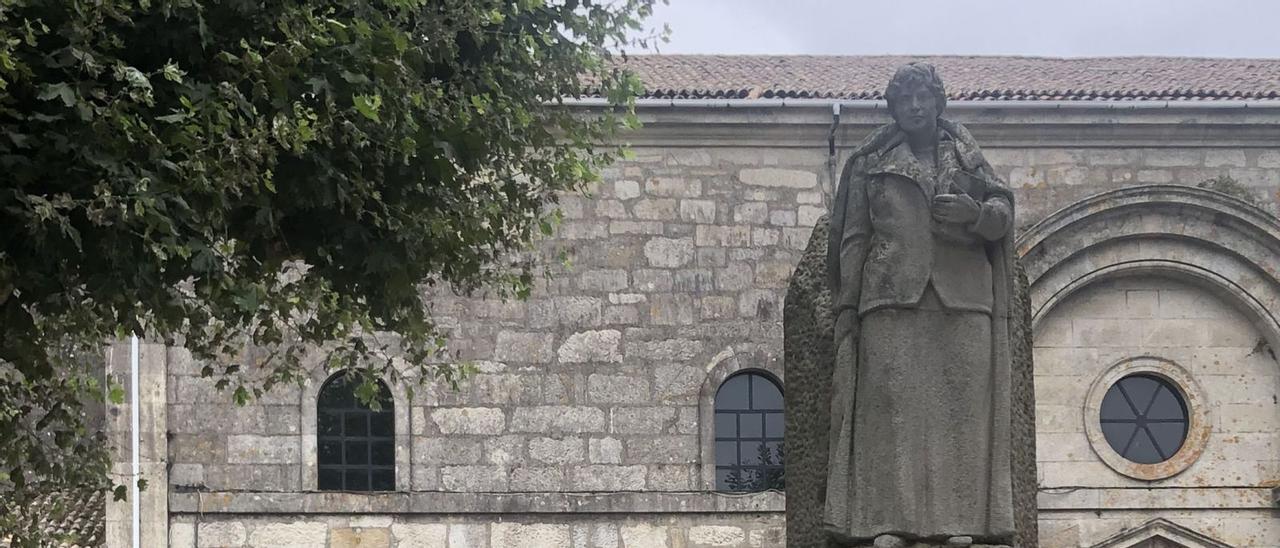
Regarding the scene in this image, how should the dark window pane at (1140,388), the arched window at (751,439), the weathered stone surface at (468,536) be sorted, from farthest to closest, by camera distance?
the dark window pane at (1140,388), the arched window at (751,439), the weathered stone surface at (468,536)

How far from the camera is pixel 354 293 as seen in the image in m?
11.2

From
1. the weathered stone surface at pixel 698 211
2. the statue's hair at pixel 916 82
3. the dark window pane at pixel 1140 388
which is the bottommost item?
the dark window pane at pixel 1140 388

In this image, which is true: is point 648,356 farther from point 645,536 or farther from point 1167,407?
point 1167,407

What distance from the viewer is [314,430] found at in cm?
1817

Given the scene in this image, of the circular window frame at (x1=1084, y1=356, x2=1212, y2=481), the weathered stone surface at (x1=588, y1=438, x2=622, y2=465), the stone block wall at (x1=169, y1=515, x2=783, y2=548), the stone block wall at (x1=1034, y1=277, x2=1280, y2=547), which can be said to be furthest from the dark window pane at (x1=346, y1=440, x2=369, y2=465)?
the circular window frame at (x1=1084, y1=356, x2=1212, y2=481)

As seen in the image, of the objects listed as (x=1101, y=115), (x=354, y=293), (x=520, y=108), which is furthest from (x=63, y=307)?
(x=1101, y=115)

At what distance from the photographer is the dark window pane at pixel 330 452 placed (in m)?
A: 18.2

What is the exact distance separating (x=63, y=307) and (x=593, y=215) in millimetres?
9420

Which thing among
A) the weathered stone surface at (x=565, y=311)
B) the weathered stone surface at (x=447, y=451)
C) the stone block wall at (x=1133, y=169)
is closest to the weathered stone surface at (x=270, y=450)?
the weathered stone surface at (x=447, y=451)

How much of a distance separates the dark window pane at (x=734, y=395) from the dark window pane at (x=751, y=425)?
3.6 inches

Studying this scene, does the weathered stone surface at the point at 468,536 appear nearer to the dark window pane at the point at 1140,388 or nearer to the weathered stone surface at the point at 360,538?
the weathered stone surface at the point at 360,538

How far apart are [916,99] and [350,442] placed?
11385 millimetres

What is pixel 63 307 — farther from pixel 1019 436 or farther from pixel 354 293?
pixel 1019 436

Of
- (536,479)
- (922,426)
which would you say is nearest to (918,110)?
(922,426)
